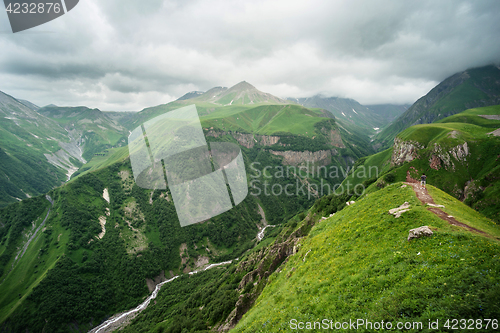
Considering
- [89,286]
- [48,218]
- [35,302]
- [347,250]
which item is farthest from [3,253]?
[347,250]

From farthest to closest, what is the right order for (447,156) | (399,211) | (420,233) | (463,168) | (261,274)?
(447,156), (463,168), (261,274), (399,211), (420,233)

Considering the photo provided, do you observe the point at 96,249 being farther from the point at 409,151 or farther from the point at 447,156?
the point at 447,156

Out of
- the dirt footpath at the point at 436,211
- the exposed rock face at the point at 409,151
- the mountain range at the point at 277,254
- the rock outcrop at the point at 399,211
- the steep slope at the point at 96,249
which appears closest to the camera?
the mountain range at the point at 277,254

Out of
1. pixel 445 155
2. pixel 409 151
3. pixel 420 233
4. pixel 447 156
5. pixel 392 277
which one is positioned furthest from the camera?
pixel 409 151

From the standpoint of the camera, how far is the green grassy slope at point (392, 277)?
34.8 feet

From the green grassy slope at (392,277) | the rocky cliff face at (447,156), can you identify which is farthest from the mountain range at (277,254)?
the rocky cliff face at (447,156)

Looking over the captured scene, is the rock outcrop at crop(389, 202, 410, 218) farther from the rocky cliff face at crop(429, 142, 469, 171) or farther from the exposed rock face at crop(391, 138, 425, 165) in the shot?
the exposed rock face at crop(391, 138, 425, 165)

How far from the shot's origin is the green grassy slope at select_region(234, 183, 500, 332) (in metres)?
10.6

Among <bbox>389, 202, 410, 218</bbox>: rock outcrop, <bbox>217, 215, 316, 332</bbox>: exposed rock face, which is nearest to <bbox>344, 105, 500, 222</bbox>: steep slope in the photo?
<bbox>389, 202, 410, 218</bbox>: rock outcrop

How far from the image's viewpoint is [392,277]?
46.3 ft

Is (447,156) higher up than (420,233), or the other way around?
(420,233)

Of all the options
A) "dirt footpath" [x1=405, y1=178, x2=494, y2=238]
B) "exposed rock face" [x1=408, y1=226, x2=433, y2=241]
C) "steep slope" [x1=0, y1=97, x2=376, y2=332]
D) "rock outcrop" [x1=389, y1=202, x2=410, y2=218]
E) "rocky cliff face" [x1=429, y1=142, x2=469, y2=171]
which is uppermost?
"exposed rock face" [x1=408, y1=226, x2=433, y2=241]

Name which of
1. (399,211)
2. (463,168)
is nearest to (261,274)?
(399,211)

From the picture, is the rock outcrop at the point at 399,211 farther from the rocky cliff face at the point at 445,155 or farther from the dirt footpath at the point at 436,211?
the rocky cliff face at the point at 445,155
